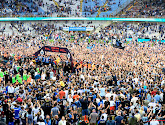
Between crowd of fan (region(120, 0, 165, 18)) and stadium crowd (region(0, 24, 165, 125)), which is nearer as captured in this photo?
stadium crowd (region(0, 24, 165, 125))

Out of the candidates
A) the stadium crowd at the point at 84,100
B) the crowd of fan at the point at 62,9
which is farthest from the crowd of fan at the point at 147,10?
the stadium crowd at the point at 84,100

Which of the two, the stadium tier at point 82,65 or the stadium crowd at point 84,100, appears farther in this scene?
the stadium tier at point 82,65

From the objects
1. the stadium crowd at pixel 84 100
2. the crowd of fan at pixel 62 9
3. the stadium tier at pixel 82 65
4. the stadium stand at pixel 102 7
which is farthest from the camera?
the stadium stand at pixel 102 7

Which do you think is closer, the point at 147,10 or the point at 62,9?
the point at 147,10

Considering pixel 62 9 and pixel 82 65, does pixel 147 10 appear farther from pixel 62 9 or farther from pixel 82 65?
pixel 82 65

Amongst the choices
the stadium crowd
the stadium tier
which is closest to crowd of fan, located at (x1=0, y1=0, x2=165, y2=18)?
the stadium tier

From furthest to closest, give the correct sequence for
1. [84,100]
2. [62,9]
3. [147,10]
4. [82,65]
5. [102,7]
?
[102,7]
[62,9]
[147,10]
[82,65]
[84,100]

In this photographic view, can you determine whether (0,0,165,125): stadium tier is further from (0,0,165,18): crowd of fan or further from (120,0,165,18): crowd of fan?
(120,0,165,18): crowd of fan

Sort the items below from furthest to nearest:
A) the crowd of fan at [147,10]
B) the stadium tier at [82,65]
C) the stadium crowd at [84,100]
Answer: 1. the crowd of fan at [147,10]
2. the stadium tier at [82,65]
3. the stadium crowd at [84,100]

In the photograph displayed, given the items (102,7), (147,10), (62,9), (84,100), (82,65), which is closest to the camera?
(84,100)

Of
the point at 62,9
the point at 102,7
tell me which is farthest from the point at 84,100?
the point at 102,7

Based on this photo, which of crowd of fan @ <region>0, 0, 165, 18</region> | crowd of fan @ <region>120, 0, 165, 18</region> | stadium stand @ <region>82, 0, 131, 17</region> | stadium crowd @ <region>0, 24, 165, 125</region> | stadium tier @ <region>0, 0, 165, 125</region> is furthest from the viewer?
stadium stand @ <region>82, 0, 131, 17</region>

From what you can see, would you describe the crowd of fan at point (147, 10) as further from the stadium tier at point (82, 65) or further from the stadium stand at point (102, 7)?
the stadium stand at point (102, 7)

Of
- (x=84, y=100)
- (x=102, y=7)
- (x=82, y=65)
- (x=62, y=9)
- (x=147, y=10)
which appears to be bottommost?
(x=82, y=65)
